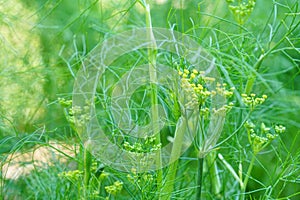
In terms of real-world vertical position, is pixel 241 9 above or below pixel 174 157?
above

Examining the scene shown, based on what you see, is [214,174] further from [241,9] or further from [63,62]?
[63,62]

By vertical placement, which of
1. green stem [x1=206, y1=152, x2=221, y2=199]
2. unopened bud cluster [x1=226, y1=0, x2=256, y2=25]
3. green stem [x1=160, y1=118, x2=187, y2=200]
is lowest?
green stem [x1=206, y1=152, x2=221, y2=199]

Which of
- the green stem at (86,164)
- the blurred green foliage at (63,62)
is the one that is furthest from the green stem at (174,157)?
the blurred green foliage at (63,62)

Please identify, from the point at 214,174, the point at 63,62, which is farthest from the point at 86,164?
the point at 63,62

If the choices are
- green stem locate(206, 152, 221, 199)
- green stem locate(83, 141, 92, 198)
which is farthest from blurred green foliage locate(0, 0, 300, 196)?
green stem locate(83, 141, 92, 198)

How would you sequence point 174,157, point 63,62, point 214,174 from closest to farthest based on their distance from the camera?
point 174,157 → point 214,174 → point 63,62

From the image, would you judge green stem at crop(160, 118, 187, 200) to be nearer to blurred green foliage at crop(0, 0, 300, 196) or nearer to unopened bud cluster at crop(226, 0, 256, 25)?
unopened bud cluster at crop(226, 0, 256, 25)

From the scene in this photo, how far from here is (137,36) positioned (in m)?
1.18

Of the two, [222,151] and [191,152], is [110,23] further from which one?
[222,151]

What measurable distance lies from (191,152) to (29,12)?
705 millimetres

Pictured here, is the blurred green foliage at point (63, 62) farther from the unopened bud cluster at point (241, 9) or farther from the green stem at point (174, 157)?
the green stem at point (174, 157)

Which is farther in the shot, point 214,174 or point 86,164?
point 214,174

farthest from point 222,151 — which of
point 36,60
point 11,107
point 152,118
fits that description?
point 36,60

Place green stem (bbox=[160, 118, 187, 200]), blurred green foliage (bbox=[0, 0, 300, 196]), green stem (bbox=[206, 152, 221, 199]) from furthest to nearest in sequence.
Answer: blurred green foliage (bbox=[0, 0, 300, 196]), green stem (bbox=[206, 152, 221, 199]), green stem (bbox=[160, 118, 187, 200])
